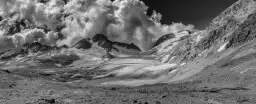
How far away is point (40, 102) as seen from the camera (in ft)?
104

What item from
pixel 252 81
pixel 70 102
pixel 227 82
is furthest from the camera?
pixel 227 82

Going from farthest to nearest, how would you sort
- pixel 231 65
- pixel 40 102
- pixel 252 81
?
pixel 231 65
pixel 252 81
pixel 40 102

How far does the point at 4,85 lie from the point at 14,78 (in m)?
11.8

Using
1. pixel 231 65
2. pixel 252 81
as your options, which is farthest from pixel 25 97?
pixel 231 65

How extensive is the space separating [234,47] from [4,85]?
166 m

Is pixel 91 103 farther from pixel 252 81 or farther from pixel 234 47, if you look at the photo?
pixel 234 47

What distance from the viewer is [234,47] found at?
7298 inches

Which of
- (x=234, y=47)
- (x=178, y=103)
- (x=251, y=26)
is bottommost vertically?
(x=178, y=103)

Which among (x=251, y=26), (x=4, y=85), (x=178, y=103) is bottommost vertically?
(x=178, y=103)

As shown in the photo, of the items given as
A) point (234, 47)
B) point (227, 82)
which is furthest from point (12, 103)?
point (234, 47)

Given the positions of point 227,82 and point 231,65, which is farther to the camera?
point 231,65

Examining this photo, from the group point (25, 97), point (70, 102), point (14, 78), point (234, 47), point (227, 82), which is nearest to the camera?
point (70, 102)

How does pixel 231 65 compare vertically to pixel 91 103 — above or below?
above

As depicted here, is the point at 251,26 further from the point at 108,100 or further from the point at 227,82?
the point at 108,100
